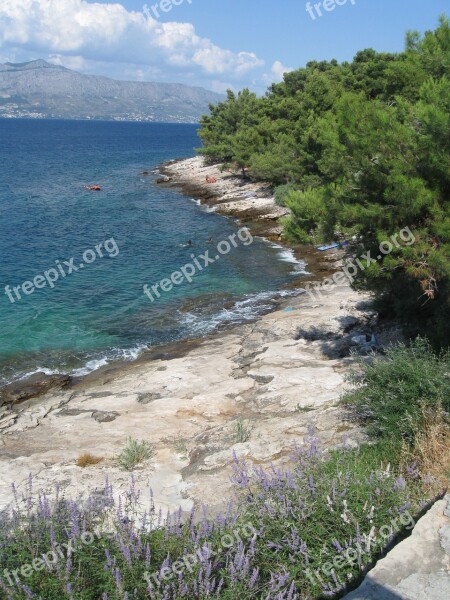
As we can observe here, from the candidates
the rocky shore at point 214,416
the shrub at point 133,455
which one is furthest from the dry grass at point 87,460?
the shrub at point 133,455

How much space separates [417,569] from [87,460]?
24.2ft

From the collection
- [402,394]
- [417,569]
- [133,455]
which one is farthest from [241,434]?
[417,569]

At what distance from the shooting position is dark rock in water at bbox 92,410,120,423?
44.1 feet

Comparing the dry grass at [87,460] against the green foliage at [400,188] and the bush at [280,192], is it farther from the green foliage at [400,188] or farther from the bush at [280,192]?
the bush at [280,192]

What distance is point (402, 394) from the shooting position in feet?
25.8

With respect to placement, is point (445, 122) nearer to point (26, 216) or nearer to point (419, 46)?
point (419, 46)

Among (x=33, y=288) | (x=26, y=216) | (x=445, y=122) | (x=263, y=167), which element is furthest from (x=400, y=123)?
(x=26, y=216)

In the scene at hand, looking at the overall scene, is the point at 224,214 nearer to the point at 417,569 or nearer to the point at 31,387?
the point at 31,387

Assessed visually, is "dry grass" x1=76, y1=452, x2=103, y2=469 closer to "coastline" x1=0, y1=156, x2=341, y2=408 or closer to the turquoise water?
"coastline" x1=0, y1=156, x2=341, y2=408

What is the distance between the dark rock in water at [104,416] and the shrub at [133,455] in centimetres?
281

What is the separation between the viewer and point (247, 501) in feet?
20.7

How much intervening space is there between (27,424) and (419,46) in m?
15.2

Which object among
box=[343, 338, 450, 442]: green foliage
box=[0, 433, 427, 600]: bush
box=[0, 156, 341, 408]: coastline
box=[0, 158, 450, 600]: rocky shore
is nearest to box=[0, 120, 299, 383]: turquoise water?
box=[0, 156, 341, 408]: coastline

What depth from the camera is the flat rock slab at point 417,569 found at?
14.9 ft
